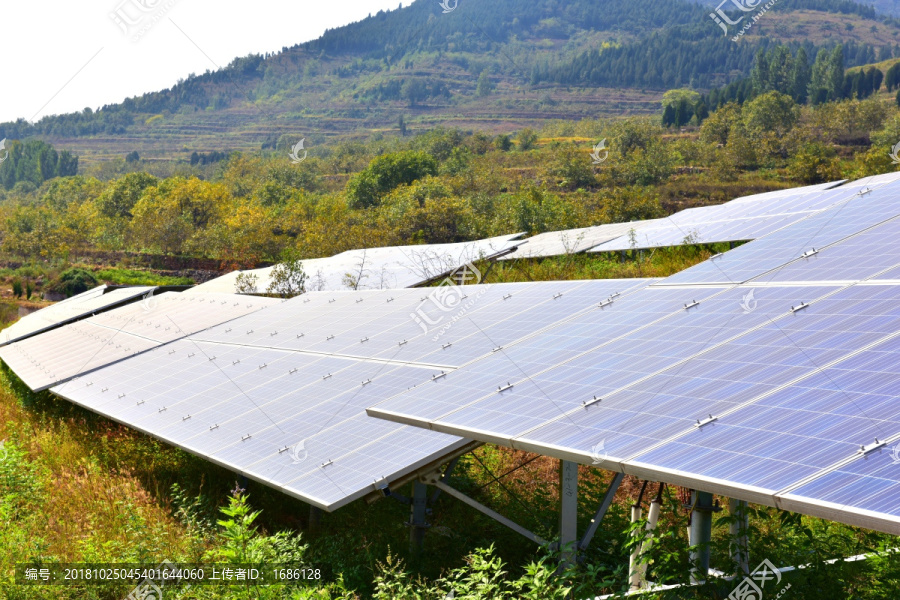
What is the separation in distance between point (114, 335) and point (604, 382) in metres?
18.0

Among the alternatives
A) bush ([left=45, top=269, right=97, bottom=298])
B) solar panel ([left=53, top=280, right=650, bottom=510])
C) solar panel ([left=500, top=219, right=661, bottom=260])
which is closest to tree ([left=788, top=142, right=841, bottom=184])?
solar panel ([left=500, top=219, right=661, bottom=260])

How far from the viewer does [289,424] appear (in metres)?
11.1

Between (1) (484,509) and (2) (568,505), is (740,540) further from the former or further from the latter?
(1) (484,509)

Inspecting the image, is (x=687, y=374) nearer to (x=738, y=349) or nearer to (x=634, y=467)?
(x=738, y=349)

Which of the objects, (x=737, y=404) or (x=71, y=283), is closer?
(x=737, y=404)

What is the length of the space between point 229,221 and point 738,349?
65201 millimetres

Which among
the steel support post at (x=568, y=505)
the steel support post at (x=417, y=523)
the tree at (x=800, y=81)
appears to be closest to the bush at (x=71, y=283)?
the steel support post at (x=417, y=523)

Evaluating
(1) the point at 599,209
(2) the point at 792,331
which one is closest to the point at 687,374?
(2) the point at 792,331

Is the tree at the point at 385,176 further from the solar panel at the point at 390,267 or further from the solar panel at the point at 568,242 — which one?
the solar panel at the point at 568,242

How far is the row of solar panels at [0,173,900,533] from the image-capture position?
5.66m

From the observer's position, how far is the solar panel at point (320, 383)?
376 inches

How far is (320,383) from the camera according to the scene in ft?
40.7

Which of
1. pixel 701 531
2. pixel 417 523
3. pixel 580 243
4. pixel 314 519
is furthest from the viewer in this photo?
pixel 580 243

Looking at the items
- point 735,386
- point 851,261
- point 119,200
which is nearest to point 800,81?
point 119,200
